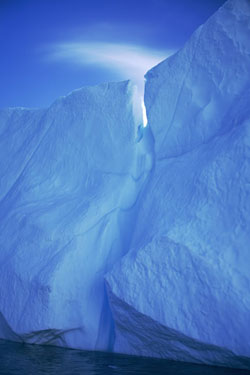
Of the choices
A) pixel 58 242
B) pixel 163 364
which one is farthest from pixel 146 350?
pixel 58 242

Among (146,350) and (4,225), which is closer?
(146,350)

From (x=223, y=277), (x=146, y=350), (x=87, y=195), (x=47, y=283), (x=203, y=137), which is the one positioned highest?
(x=203, y=137)

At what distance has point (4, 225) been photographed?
288 inches

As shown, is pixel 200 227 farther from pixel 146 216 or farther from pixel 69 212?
pixel 69 212

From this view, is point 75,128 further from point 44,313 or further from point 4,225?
point 44,313

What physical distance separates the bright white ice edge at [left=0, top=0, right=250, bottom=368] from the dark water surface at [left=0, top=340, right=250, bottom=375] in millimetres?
247

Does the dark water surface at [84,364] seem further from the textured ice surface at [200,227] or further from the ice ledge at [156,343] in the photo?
the textured ice surface at [200,227]

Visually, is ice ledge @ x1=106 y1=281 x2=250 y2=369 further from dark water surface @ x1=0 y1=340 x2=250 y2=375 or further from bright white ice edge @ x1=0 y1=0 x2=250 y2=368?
dark water surface @ x1=0 y1=340 x2=250 y2=375

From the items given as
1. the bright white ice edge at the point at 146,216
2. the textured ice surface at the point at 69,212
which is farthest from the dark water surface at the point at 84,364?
the textured ice surface at the point at 69,212

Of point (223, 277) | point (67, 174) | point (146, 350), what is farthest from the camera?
point (67, 174)

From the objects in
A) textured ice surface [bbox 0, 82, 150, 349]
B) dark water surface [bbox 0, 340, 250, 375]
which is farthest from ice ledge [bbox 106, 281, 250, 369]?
textured ice surface [bbox 0, 82, 150, 349]

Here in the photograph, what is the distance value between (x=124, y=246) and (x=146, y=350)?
1611 millimetres

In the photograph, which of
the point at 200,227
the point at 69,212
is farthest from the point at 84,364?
the point at 69,212

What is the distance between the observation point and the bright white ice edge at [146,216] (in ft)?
16.0
